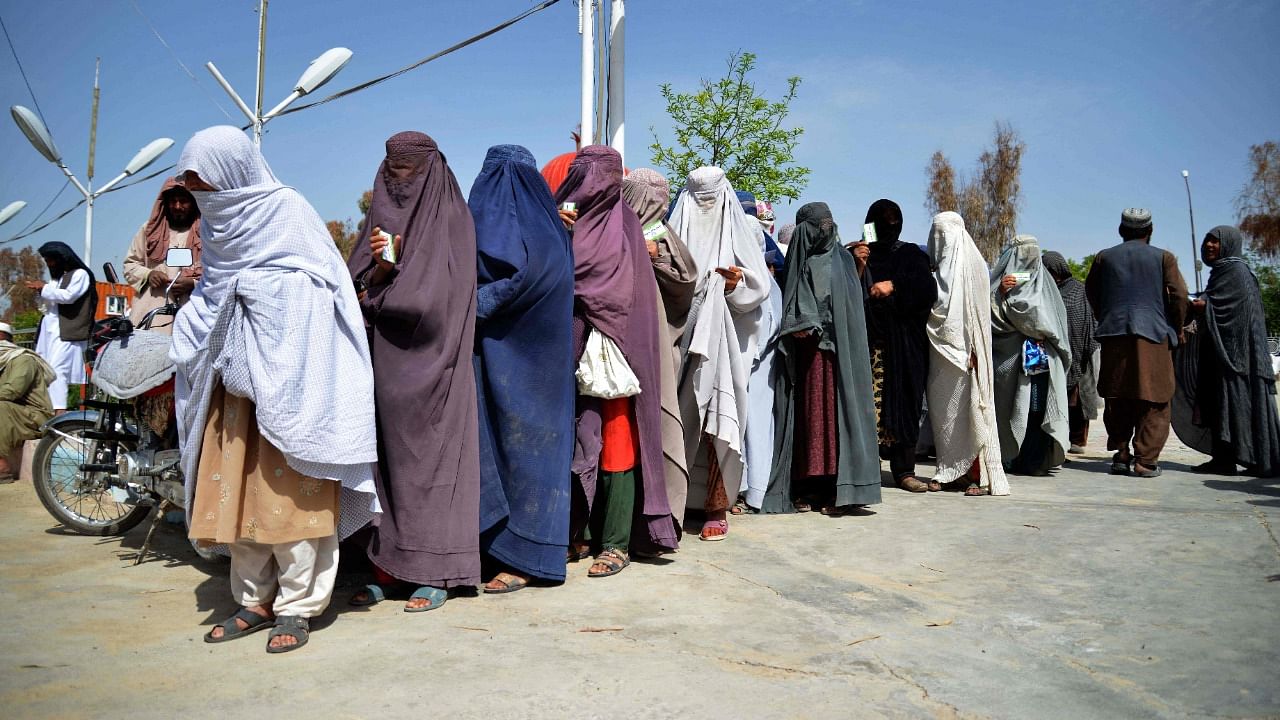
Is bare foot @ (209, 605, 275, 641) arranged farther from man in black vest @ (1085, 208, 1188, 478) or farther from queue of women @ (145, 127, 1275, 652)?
man in black vest @ (1085, 208, 1188, 478)

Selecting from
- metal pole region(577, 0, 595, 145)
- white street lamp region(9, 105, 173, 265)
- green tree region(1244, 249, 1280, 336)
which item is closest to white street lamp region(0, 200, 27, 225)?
white street lamp region(9, 105, 173, 265)

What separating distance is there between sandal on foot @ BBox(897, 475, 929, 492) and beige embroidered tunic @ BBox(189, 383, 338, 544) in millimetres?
4292

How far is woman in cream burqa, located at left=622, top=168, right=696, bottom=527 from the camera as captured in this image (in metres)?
4.46

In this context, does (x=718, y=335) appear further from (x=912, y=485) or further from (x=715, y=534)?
(x=912, y=485)

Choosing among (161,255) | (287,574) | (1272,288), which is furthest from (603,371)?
(1272,288)

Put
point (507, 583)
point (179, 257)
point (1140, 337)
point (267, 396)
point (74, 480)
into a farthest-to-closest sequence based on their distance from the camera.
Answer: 1. point (1140, 337)
2. point (74, 480)
3. point (179, 257)
4. point (507, 583)
5. point (267, 396)

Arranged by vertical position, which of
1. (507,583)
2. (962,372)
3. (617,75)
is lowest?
(507,583)

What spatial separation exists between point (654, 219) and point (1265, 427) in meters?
5.37

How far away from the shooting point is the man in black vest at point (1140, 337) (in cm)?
695

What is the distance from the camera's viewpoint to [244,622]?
10.6 ft

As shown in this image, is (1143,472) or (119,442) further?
(1143,472)

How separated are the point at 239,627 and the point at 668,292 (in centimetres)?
254

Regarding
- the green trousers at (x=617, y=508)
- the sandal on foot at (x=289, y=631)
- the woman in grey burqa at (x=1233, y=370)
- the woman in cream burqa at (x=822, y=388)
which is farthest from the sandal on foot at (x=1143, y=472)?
the sandal on foot at (x=289, y=631)

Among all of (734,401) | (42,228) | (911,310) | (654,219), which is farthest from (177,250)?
(42,228)
